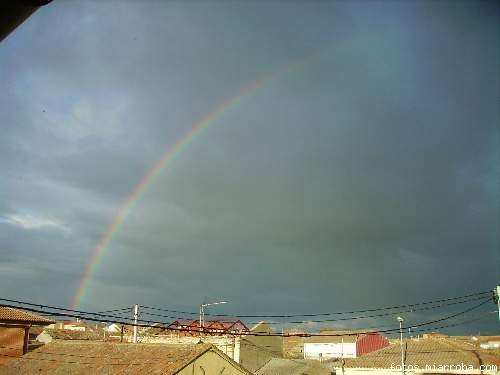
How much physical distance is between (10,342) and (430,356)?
153ft

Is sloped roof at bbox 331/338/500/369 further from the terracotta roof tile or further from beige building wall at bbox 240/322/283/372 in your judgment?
the terracotta roof tile

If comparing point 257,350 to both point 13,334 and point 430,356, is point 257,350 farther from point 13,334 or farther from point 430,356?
point 13,334

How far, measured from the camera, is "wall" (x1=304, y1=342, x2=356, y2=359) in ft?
294

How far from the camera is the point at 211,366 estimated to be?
31.8 metres

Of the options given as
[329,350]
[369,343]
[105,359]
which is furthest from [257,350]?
[329,350]

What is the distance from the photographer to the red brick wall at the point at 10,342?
1724 inches

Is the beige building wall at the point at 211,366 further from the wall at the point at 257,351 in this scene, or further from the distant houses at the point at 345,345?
the distant houses at the point at 345,345

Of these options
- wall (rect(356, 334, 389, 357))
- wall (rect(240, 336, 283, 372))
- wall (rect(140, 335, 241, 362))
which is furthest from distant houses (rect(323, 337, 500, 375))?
wall (rect(356, 334, 389, 357))

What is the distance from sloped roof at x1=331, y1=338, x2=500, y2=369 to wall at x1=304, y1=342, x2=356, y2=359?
30.5 m

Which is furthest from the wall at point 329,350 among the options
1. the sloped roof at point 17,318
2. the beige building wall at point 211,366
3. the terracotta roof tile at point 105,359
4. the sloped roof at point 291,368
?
the terracotta roof tile at point 105,359

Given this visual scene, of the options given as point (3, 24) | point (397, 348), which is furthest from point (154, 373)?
point (397, 348)

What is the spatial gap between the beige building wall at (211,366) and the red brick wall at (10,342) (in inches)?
960

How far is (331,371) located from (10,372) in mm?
39754

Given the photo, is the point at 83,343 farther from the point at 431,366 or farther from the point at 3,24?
the point at 3,24
